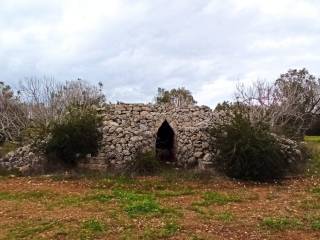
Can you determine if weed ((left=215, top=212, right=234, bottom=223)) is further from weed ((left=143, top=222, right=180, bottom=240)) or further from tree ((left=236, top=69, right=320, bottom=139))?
tree ((left=236, top=69, right=320, bottom=139))

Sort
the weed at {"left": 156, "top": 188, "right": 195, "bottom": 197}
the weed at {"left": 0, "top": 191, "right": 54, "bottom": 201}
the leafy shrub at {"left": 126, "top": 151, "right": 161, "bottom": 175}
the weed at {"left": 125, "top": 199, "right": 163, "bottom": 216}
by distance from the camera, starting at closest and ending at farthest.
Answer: the weed at {"left": 125, "top": 199, "right": 163, "bottom": 216}
the weed at {"left": 0, "top": 191, "right": 54, "bottom": 201}
the weed at {"left": 156, "top": 188, "right": 195, "bottom": 197}
the leafy shrub at {"left": 126, "top": 151, "right": 161, "bottom": 175}

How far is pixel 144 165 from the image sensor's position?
15.0 meters

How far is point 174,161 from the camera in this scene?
16594mm

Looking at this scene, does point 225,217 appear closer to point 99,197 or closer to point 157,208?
point 157,208

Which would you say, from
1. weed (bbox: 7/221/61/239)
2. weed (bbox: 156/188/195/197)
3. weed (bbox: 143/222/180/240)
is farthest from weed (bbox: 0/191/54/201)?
weed (bbox: 143/222/180/240)

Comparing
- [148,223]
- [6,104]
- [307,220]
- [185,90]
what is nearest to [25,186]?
[148,223]

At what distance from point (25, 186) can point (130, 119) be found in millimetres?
4605

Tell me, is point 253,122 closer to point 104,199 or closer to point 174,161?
point 174,161

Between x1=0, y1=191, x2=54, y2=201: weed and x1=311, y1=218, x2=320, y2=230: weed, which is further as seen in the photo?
x1=0, y1=191, x2=54, y2=201: weed

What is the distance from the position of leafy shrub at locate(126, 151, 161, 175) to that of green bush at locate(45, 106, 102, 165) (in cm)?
153

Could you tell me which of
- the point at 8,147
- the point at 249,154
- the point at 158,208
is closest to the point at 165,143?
the point at 249,154

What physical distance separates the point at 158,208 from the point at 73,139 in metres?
6.57

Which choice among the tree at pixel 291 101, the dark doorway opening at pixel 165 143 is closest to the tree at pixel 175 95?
the tree at pixel 291 101

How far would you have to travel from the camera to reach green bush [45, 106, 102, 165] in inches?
614
